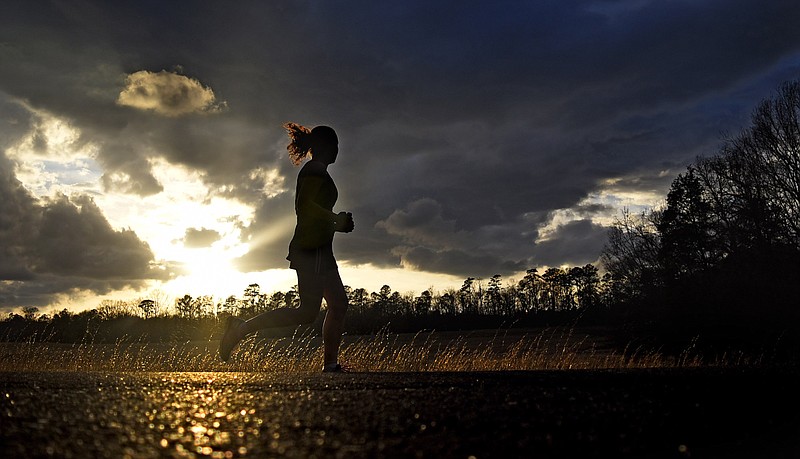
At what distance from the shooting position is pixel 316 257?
18.7 feet

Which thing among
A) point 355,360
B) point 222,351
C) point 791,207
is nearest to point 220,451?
point 222,351

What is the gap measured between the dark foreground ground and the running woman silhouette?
246 cm

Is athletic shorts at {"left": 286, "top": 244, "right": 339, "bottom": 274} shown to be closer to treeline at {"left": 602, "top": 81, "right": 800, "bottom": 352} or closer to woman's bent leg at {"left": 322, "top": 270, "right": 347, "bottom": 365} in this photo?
woman's bent leg at {"left": 322, "top": 270, "right": 347, "bottom": 365}

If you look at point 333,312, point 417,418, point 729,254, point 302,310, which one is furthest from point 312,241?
point 729,254

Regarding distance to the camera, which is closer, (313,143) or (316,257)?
(316,257)

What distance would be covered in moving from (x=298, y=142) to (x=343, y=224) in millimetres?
1152

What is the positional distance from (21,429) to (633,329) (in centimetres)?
3025

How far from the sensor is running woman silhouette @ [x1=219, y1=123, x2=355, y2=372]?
5656 millimetres

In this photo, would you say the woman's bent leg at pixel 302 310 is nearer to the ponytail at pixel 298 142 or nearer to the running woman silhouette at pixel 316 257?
the running woman silhouette at pixel 316 257

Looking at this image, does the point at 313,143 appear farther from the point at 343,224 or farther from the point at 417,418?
the point at 417,418

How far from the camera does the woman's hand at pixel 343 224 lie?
5.63 m

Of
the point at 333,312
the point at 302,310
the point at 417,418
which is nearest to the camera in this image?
the point at 417,418

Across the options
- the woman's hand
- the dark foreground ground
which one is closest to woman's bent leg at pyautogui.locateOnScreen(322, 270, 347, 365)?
the woman's hand

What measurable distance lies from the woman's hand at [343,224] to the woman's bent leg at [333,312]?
444 millimetres
